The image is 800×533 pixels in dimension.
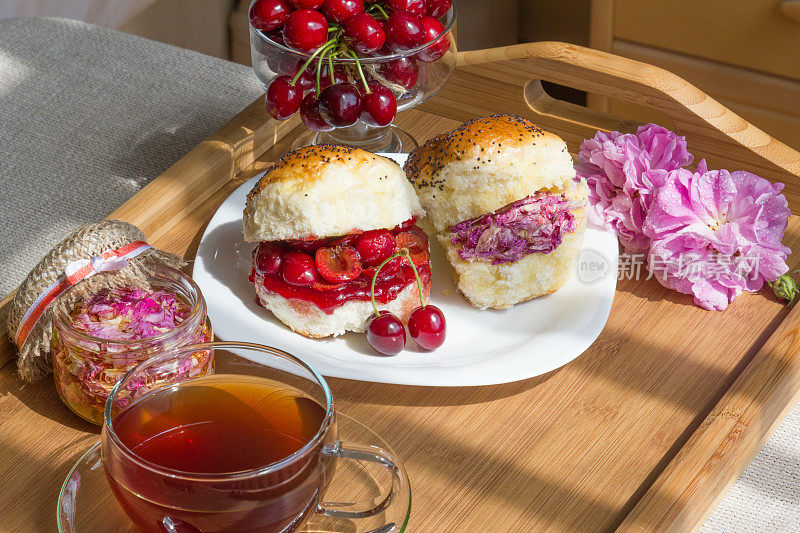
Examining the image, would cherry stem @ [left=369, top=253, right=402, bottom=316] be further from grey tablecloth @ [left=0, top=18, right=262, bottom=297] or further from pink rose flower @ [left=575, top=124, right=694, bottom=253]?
grey tablecloth @ [left=0, top=18, right=262, bottom=297]

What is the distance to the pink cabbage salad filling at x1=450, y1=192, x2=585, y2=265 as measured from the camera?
121cm

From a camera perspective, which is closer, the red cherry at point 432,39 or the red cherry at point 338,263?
the red cherry at point 338,263

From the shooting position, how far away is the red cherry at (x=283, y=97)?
4.33ft

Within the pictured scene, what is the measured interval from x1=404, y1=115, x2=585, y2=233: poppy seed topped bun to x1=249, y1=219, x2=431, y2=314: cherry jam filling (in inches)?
4.3

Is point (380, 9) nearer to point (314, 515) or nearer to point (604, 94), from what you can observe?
point (604, 94)

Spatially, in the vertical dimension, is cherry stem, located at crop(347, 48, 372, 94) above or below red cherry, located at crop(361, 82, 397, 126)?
above

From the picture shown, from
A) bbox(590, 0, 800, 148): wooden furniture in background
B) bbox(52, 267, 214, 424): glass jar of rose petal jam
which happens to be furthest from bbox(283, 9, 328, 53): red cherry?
bbox(590, 0, 800, 148): wooden furniture in background

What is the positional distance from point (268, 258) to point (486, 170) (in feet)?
1.03

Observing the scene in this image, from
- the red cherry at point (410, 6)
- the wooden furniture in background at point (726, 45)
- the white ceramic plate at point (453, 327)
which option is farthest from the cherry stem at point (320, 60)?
the wooden furniture in background at point (726, 45)

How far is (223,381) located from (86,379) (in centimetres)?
23

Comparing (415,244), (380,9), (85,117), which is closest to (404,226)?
(415,244)

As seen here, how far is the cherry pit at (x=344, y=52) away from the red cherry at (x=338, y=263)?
25 centimetres

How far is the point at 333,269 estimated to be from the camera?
1142 millimetres

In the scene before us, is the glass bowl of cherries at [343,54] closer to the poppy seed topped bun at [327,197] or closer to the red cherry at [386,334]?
the poppy seed topped bun at [327,197]
